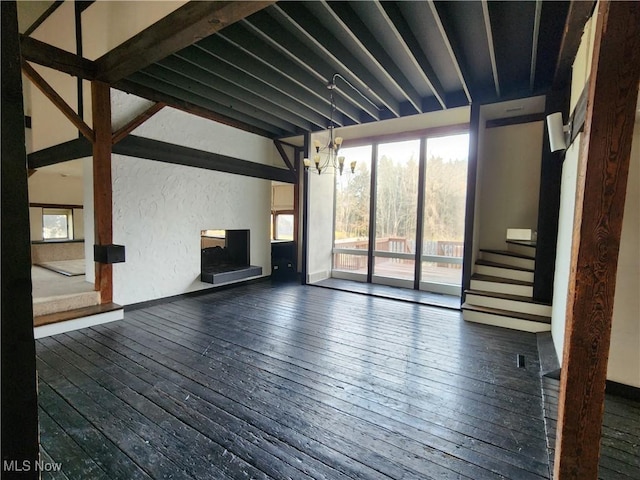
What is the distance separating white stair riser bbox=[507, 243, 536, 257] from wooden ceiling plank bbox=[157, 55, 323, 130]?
4.37 metres

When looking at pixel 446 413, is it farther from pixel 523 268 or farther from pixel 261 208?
pixel 261 208

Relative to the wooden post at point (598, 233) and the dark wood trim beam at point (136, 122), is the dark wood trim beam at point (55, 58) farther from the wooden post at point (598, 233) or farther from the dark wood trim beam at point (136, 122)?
the wooden post at point (598, 233)

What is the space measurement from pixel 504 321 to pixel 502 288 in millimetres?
624

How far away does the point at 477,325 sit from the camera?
4.26 metres

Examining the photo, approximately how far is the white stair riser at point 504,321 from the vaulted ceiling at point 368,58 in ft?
10.4

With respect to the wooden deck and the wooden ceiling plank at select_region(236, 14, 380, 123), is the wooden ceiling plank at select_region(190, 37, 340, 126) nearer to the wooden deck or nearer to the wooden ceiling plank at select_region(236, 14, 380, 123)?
the wooden ceiling plank at select_region(236, 14, 380, 123)

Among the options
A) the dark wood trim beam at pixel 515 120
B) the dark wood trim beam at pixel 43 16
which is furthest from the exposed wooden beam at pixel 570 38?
the dark wood trim beam at pixel 43 16

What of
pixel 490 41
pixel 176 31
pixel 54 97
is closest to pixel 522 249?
pixel 490 41

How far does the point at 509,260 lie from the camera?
5113mm

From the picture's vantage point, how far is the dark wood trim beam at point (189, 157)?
4559mm

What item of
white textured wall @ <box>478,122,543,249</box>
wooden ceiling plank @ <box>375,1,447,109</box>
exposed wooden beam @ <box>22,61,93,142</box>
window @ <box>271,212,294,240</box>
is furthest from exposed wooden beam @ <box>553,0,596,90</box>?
window @ <box>271,212,294,240</box>

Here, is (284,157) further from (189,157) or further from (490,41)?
(490,41)

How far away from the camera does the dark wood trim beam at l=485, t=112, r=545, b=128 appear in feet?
16.3

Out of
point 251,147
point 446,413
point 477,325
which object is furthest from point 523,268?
point 251,147
